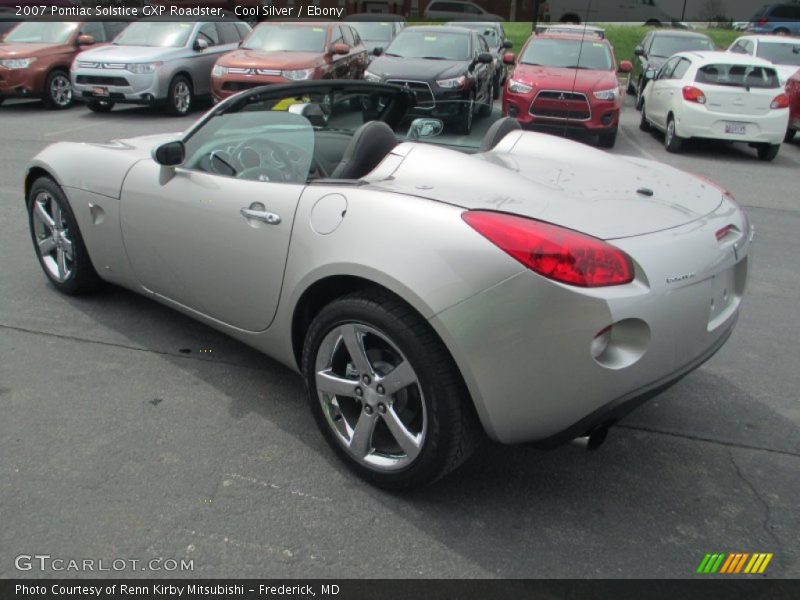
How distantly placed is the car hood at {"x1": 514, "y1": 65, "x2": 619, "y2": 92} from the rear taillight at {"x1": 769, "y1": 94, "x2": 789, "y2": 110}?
2.27 m

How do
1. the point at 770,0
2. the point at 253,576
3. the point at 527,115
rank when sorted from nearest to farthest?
the point at 253,576
the point at 527,115
the point at 770,0

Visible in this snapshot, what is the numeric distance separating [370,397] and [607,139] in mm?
9815

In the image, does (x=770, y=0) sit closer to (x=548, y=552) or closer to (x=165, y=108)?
(x=165, y=108)

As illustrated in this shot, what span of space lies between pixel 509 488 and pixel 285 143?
1.82 meters

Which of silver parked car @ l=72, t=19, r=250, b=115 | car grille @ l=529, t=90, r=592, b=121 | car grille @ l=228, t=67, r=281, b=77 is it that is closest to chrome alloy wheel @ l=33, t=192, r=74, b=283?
car grille @ l=529, t=90, r=592, b=121

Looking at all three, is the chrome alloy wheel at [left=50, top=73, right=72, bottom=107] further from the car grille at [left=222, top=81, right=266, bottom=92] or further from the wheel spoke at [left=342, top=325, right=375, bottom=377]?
the wheel spoke at [left=342, top=325, right=375, bottom=377]

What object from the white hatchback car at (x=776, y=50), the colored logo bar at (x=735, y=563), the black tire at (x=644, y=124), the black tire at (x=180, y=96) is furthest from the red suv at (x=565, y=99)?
the colored logo bar at (x=735, y=563)

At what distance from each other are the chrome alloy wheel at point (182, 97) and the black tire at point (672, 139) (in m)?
8.46

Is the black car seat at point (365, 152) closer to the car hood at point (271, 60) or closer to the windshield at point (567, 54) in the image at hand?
the windshield at point (567, 54)

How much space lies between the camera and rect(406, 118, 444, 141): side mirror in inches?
154

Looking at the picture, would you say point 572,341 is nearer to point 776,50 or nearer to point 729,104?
point 729,104

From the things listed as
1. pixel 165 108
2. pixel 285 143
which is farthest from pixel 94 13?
pixel 285 143

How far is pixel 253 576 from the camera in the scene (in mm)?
2393

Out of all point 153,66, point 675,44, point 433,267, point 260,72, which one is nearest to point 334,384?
point 433,267
